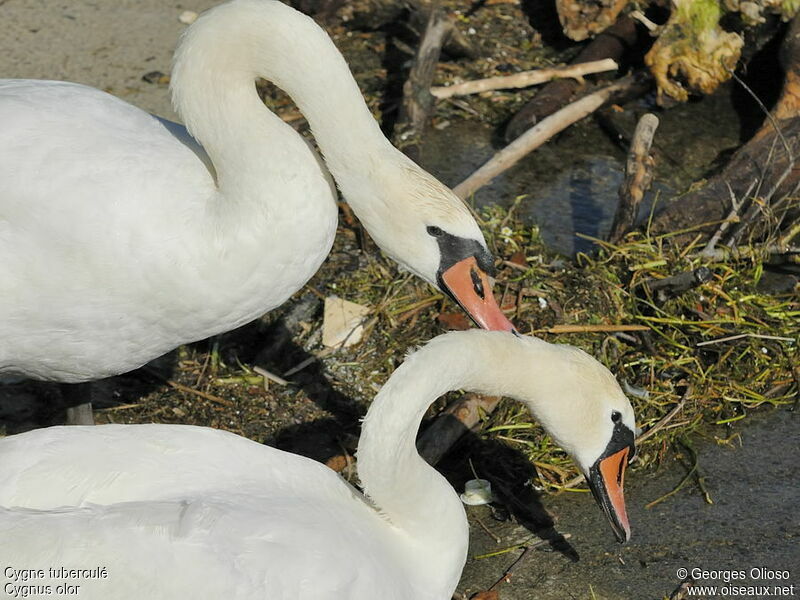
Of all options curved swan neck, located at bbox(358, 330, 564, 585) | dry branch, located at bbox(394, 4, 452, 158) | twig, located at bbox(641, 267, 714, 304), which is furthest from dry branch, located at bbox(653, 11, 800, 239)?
curved swan neck, located at bbox(358, 330, 564, 585)

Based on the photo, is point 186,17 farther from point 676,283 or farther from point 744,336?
point 744,336

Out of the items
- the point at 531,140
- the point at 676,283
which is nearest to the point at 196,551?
the point at 676,283

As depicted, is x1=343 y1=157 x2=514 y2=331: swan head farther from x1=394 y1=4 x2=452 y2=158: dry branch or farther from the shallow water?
x1=394 y1=4 x2=452 y2=158: dry branch

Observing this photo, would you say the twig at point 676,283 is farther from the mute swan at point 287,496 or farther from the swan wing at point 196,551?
the swan wing at point 196,551

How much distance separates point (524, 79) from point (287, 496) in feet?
14.0

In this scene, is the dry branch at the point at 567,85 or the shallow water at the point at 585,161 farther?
the dry branch at the point at 567,85

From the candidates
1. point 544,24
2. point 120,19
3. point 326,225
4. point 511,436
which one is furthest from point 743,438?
point 120,19

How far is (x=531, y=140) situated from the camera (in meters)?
6.31

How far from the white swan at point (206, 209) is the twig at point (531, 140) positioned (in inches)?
72.8

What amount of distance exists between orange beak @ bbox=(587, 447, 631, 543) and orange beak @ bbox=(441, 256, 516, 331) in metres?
0.59

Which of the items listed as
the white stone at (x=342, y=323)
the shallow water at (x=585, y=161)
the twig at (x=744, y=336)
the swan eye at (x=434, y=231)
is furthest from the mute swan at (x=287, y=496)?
the shallow water at (x=585, y=161)

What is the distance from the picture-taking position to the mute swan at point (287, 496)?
323cm

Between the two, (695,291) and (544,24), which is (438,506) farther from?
(544,24)

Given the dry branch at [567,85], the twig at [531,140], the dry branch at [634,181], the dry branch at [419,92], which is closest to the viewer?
the dry branch at [634,181]
